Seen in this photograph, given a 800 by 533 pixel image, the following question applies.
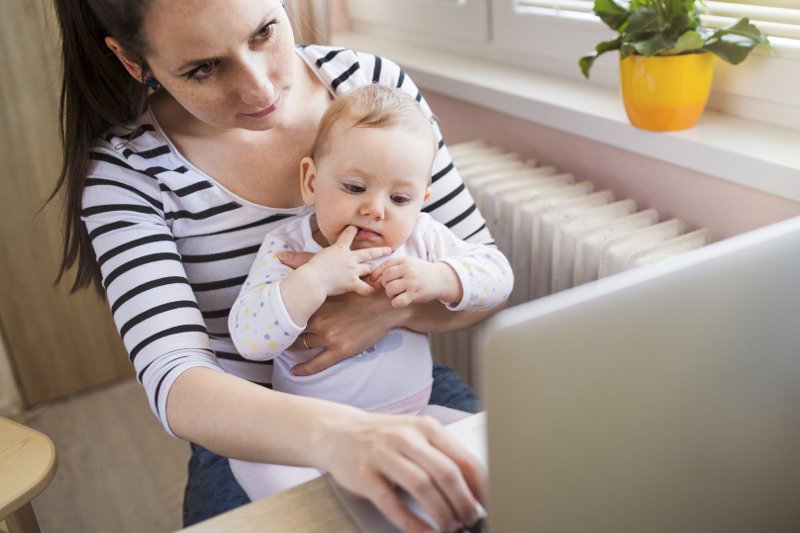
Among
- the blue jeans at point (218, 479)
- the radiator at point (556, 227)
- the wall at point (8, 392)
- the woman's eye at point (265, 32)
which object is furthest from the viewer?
the wall at point (8, 392)

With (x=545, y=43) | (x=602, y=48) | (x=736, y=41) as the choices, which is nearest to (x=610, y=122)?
(x=602, y=48)

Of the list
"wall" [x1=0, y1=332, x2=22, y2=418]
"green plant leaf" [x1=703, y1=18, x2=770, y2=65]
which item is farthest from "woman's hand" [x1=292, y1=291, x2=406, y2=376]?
"wall" [x1=0, y1=332, x2=22, y2=418]

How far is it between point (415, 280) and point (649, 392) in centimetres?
52

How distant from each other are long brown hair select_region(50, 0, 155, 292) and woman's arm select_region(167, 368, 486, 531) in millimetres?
351

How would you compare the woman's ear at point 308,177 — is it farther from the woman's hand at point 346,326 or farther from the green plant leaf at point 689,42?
the green plant leaf at point 689,42

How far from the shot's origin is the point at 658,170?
134 cm

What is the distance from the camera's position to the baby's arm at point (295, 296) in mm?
977

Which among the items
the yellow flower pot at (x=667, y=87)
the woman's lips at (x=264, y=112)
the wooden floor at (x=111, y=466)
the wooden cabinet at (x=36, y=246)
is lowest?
the wooden floor at (x=111, y=466)

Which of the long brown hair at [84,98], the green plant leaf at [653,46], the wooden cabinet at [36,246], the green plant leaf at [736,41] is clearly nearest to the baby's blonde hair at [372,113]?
the long brown hair at [84,98]

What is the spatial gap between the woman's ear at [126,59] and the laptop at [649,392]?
779 mm

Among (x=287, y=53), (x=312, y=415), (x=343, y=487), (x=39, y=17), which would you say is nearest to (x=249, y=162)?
(x=287, y=53)

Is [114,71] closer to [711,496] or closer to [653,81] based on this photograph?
[653,81]

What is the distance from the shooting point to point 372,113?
105 centimetres

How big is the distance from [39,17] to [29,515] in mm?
1340
